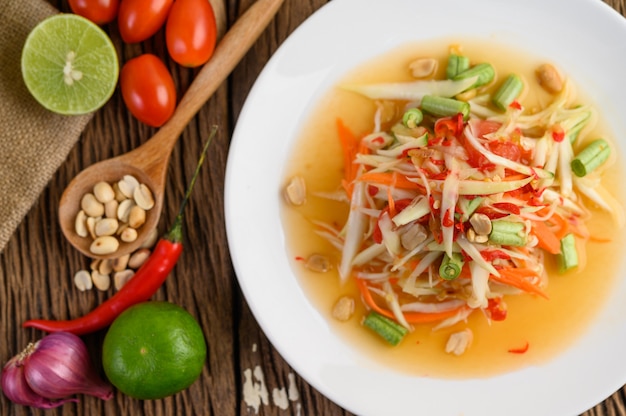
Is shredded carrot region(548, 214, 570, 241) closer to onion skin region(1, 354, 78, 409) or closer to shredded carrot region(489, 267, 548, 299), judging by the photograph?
shredded carrot region(489, 267, 548, 299)

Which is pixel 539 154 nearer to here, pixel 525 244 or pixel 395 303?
pixel 525 244

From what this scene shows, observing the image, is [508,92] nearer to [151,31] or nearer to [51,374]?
[151,31]

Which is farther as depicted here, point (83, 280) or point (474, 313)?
point (83, 280)

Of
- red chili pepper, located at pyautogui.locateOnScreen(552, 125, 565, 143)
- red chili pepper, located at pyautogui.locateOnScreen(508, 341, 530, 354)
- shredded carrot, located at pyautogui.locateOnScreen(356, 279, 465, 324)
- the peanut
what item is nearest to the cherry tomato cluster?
the peanut

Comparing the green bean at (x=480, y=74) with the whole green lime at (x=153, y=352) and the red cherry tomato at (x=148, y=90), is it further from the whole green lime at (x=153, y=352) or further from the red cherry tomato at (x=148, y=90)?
the whole green lime at (x=153, y=352)

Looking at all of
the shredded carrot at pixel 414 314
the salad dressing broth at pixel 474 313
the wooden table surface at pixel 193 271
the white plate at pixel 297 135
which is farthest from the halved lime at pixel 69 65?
the shredded carrot at pixel 414 314

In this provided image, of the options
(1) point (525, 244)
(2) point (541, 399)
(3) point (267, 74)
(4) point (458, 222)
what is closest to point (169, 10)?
(3) point (267, 74)

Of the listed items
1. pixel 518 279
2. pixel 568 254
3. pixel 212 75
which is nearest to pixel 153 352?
pixel 212 75
